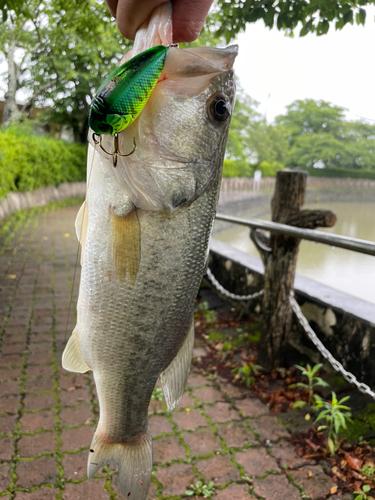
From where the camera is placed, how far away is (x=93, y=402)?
362cm

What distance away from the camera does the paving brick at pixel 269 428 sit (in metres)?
3.27

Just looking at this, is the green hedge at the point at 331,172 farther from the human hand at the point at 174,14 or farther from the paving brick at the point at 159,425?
the human hand at the point at 174,14

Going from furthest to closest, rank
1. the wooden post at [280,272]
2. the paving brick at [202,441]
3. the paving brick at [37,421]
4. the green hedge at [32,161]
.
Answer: the green hedge at [32,161]
the wooden post at [280,272]
the paving brick at [37,421]
the paving brick at [202,441]

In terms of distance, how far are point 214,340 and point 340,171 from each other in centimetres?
1408

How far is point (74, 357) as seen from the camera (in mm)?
1553

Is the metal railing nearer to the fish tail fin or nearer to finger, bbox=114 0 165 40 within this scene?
the fish tail fin

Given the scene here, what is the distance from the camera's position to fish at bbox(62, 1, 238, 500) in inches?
47.8

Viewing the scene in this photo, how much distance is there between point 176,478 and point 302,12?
388 cm

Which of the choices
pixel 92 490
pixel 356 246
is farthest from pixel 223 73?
pixel 92 490

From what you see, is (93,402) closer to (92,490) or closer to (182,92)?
(92,490)

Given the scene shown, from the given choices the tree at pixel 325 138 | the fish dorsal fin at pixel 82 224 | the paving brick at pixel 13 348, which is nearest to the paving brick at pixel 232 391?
the paving brick at pixel 13 348

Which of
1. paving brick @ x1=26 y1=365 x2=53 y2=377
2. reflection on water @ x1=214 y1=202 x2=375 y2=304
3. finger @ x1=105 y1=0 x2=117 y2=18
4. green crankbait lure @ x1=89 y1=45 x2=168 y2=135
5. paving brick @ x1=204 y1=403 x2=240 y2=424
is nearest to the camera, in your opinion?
green crankbait lure @ x1=89 y1=45 x2=168 y2=135

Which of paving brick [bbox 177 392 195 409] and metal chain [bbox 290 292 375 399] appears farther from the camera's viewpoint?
paving brick [bbox 177 392 195 409]

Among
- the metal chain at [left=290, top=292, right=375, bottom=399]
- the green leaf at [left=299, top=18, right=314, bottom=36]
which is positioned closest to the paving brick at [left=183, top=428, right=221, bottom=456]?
the metal chain at [left=290, top=292, right=375, bottom=399]
